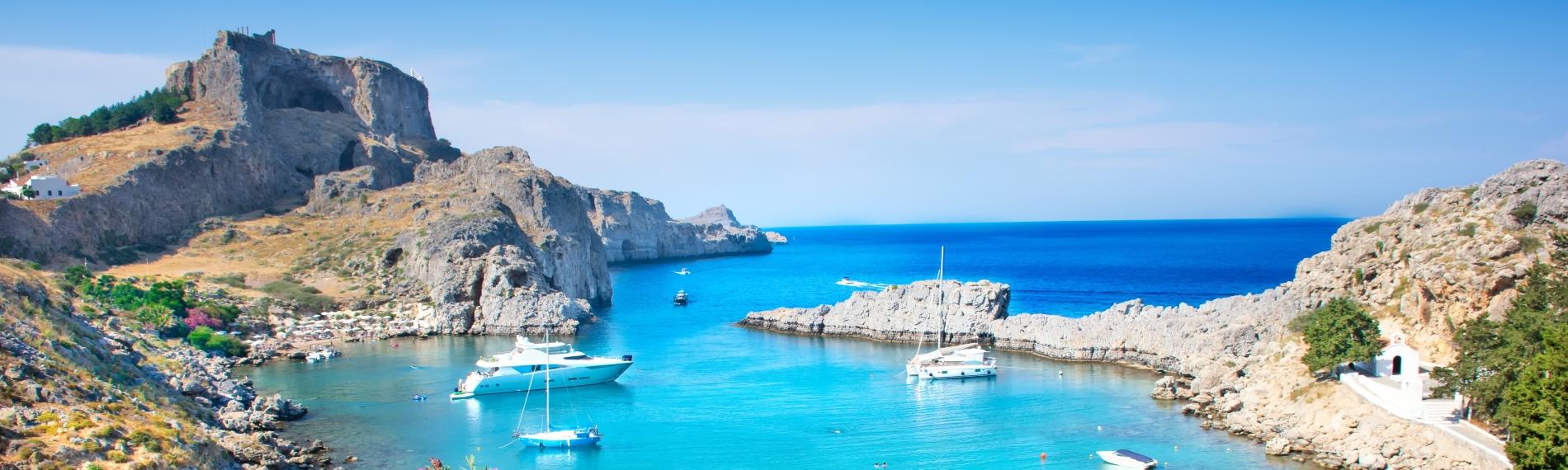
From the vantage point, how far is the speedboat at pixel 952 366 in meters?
58.5

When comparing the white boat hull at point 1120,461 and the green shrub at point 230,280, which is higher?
the green shrub at point 230,280

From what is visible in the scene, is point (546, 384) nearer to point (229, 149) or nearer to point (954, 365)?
point (954, 365)

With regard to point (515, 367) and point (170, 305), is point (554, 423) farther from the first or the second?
point (170, 305)

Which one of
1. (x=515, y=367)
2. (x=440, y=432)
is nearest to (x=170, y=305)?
(x=515, y=367)

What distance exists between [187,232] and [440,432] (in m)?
63.2

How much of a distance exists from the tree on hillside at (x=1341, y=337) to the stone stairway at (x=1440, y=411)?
171 inches

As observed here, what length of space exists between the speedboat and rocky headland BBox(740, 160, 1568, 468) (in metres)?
6.89

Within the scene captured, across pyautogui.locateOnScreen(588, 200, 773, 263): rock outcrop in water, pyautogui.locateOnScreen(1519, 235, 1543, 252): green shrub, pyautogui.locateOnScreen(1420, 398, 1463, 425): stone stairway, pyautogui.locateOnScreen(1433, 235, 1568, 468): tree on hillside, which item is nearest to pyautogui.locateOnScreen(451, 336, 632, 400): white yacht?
pyautogui.locateOnScreen(1420, 398, 1463, 425): stone stairway

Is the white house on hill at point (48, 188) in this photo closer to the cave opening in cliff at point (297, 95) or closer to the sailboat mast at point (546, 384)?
the cave opening in cliff at point (297, 95)

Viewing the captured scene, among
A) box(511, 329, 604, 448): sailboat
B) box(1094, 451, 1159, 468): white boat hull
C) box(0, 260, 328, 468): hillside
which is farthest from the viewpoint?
box(511, 329, 604, 448): sailboat

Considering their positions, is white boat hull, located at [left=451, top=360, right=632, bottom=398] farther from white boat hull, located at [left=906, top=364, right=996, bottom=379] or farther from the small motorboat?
the small motorboat

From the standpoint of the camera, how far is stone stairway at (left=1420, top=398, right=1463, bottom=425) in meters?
35.7

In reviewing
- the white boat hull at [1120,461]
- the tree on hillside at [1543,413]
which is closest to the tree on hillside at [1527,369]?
the tree on hillside at [1543,413]

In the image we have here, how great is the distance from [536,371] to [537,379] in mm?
462
